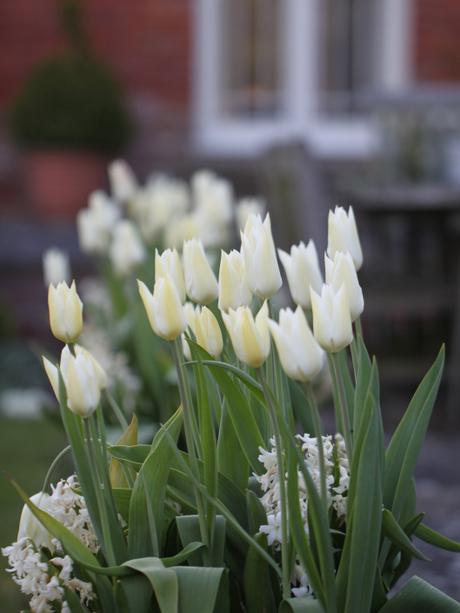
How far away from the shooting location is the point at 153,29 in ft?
29.8

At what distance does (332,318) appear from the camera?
140cm

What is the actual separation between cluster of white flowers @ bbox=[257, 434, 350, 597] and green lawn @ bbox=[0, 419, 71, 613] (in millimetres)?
1733

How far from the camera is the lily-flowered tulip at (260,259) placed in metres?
1.49

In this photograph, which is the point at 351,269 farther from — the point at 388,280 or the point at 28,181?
the point at 28,181

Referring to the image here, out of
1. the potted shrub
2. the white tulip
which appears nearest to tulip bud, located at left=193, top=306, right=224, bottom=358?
the white tulip

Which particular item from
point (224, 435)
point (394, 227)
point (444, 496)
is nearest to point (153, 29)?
point (394, 227)

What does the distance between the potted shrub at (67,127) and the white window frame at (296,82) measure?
96 centimetres

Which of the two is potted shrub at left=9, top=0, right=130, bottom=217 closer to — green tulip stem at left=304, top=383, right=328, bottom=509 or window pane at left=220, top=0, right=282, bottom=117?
window pane at left=220, top=0, right=282, bottom=117

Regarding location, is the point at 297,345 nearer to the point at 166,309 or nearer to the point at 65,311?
the point at 166,309

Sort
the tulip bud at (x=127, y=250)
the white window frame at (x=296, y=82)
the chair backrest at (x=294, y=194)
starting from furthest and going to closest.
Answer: the white window frame at (x=296, y=82)
the chair backrest at (x=294, y=194)
the tulip bud at (x=127, y=250)

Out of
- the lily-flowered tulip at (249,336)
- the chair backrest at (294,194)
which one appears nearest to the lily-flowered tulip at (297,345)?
the lily-flowered tulip at (249,336)

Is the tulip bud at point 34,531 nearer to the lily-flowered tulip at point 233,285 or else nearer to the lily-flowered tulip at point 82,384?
the lily-flowered tulip at point 82,384

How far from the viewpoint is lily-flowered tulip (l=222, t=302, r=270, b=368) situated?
1394mm

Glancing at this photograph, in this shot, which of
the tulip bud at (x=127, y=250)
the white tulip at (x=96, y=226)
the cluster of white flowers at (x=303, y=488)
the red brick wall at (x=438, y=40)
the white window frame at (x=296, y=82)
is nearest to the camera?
the cluster of white flowers at (x=303, y=488)
